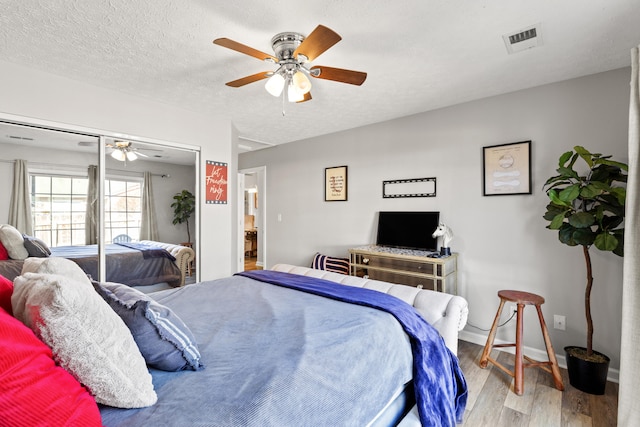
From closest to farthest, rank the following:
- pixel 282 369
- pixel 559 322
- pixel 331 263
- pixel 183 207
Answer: pixel 282 369 < pixel 559 322 < pixel 183 207 < pixel 331 263

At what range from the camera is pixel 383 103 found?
3.05 meters

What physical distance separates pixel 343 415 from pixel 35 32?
9.14ft

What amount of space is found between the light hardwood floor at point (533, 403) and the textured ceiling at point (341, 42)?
2.44 m

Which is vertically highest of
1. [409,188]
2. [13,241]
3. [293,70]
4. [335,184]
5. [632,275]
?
[293,70]

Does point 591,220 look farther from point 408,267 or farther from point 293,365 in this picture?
point 293,365

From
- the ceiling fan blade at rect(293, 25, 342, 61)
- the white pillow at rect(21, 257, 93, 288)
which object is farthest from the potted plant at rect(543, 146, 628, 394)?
the white pillow at rect(21, 257, 93, 288)

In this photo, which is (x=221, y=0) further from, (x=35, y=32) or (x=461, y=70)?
(x=461, y=70)

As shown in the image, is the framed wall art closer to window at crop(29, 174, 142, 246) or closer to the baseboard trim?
the baseboard trim

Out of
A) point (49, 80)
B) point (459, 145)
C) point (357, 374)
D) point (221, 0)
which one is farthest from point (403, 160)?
point (49, 80)

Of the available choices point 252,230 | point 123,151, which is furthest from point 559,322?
point 252,230

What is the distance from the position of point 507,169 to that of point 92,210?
12.9 feet

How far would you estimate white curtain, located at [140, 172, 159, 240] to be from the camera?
10.3 feet

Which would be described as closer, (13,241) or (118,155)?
(13,241)

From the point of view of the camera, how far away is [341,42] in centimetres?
198
